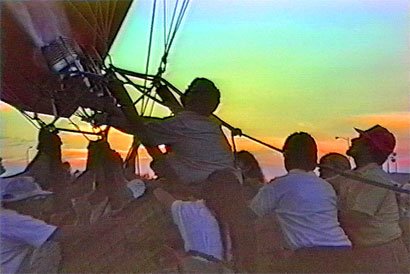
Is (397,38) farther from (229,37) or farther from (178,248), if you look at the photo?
(178,248)

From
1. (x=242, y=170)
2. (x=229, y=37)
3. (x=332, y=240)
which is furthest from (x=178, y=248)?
(x=229, y=37)

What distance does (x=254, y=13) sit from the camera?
2166mm

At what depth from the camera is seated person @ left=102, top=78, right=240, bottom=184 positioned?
7.21 feet

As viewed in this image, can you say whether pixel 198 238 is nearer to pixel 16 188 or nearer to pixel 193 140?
pixel 193 140

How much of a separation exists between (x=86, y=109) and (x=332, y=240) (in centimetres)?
67

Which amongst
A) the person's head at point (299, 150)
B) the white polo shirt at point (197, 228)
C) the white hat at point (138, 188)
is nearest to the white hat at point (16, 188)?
the white hat at point (138, 188)

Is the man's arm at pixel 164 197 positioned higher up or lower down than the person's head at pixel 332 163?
lower down

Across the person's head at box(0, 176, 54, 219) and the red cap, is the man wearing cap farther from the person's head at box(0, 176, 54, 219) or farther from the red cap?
the person's head at box(0, 176, 54, 219)

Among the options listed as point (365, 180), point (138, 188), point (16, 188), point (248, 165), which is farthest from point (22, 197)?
point (365, 180)

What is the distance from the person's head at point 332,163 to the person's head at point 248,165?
16 cm

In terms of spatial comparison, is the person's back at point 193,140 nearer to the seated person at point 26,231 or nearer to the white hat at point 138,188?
the white hat at point 138,188

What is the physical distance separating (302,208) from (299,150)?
0.49 ft

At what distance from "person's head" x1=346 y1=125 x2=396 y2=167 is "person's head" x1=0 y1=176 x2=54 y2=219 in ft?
2.45

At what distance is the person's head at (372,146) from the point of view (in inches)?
86.9
